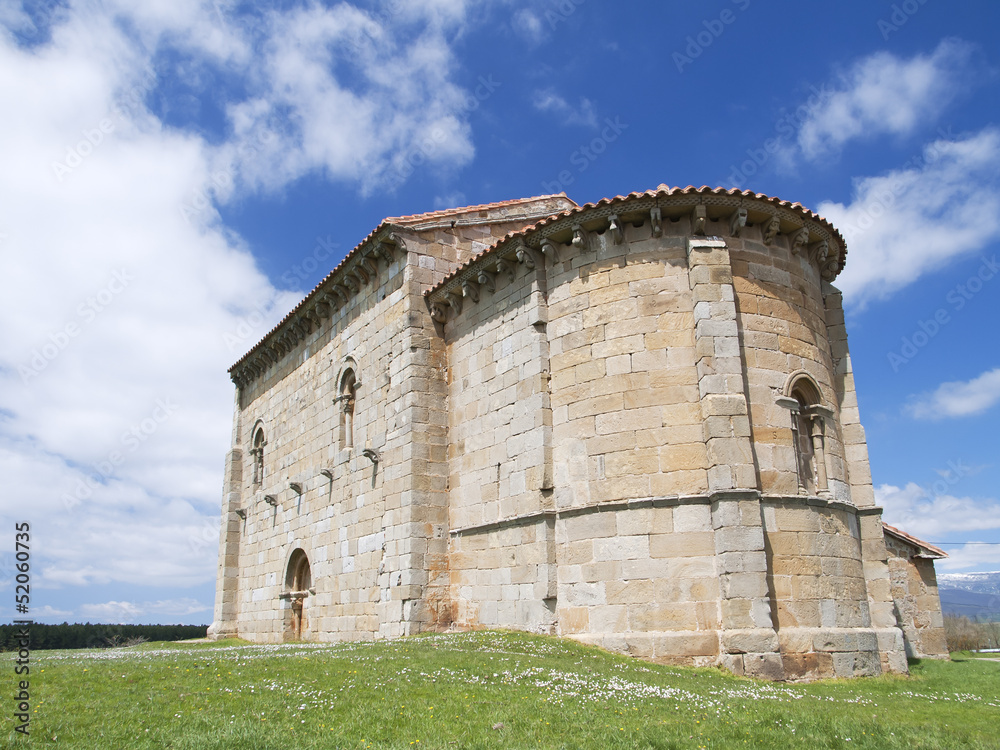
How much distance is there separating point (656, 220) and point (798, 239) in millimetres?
2638

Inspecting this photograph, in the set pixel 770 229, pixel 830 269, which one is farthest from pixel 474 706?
pixel 830 269

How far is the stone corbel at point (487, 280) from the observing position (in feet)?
47.3

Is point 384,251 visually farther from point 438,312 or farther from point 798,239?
point 798,239

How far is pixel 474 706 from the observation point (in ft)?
23.7

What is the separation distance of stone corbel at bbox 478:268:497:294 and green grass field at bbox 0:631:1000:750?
6.90 metres

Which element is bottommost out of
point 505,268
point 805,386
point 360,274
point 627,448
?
point 627,448

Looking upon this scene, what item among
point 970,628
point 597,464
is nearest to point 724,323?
point 597,464

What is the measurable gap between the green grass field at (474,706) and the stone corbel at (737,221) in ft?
22.0

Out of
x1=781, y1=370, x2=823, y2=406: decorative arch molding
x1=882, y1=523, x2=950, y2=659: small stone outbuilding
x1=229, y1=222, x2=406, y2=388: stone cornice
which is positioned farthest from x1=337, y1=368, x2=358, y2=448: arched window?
x1=882, y1=523, x2=950, y2=659: small stone outbuilding

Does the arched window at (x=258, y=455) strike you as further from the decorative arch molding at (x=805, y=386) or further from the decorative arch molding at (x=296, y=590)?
the decorative arch molding at (x=805, y=386)

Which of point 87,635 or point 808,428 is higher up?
point 808,428

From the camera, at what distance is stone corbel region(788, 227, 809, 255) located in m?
12.6

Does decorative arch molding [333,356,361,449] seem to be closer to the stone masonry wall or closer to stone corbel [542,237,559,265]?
stone corbel [542,237,559,265]

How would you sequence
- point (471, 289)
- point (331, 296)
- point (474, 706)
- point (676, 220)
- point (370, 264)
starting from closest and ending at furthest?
1. point (474, 706)
2. point (676, 220)
3. point (471, 289)
4. point (370, 264)
5. point (331, 296)
